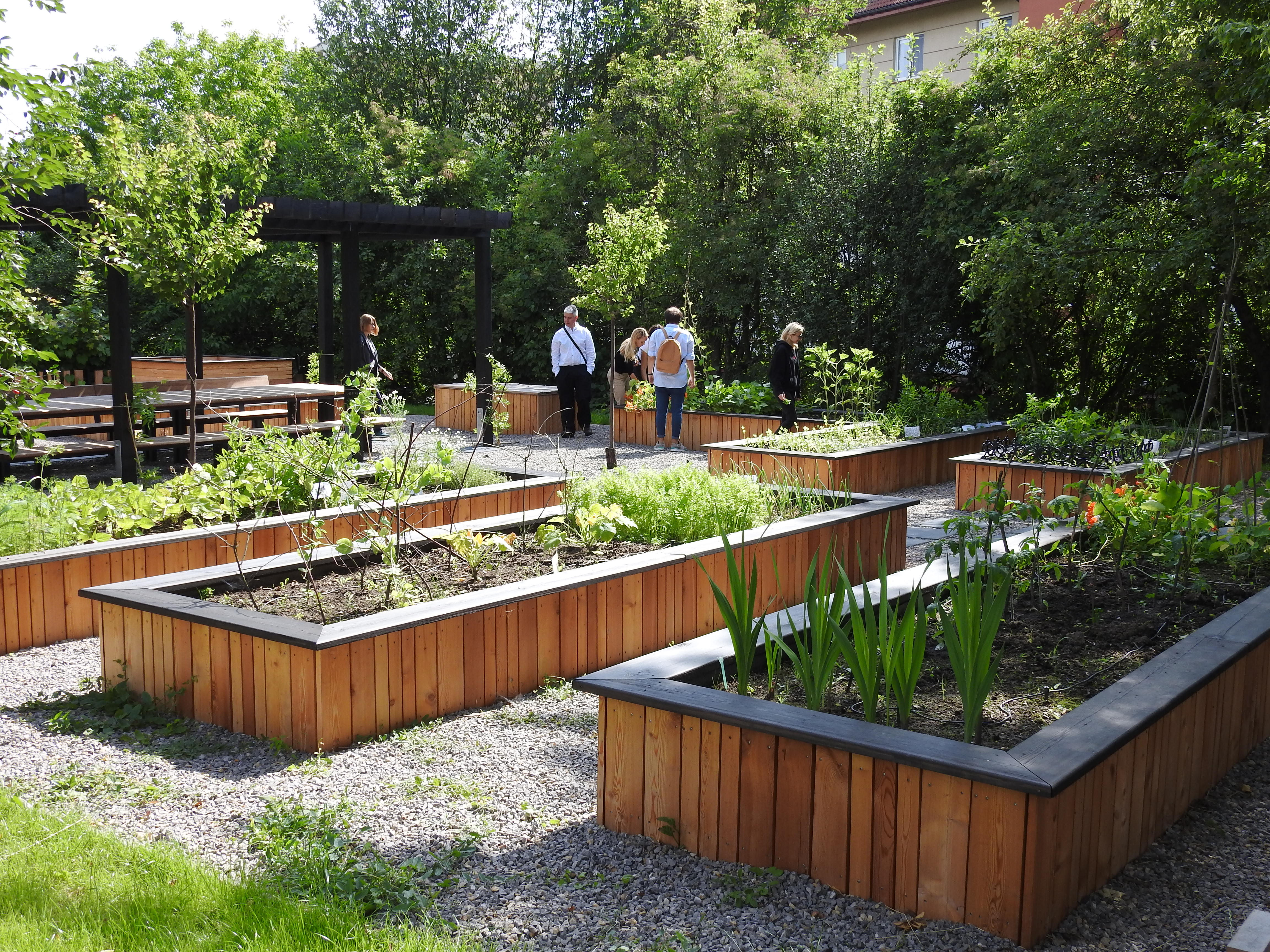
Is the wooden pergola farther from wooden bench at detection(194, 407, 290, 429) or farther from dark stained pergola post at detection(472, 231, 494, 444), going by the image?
wooden bench at detection(194, 407, 290, 429)

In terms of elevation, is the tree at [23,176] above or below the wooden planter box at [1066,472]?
above

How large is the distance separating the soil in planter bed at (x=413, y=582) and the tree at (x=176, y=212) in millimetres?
3445

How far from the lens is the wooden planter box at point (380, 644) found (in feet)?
14.2

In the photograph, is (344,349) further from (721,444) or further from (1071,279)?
(1071,279)

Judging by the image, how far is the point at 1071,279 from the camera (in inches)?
473

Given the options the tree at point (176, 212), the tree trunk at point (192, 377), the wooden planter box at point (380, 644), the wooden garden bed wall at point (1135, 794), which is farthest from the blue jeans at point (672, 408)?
the wooden garden bed wall at point (1135, 794)

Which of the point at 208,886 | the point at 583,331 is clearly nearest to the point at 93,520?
the point at 208,886

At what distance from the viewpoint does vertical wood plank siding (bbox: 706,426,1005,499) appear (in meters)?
10.2

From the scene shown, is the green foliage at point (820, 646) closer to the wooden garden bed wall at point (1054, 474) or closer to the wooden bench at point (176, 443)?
the wooden garden bed wall at point (1054, 474)

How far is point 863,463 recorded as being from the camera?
10539mm

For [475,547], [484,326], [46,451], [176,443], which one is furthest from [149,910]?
[484,326]

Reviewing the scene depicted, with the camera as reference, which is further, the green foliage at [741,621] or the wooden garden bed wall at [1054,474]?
the wooden garden bed wall at [1054,474]

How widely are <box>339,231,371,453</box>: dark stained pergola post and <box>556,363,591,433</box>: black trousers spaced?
2.82 m

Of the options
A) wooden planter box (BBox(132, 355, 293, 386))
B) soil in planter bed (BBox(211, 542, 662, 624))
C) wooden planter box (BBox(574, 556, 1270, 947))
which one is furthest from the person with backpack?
wooden planter box (BBox(574, 556, 1270, 947))
